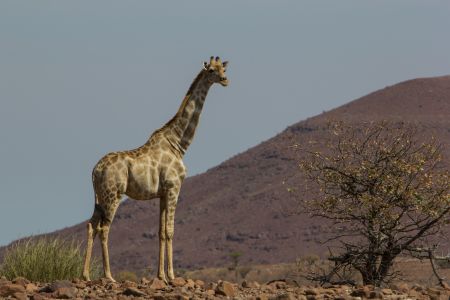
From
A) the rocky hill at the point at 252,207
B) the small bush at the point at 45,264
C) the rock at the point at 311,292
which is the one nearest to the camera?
the rock at the point at 311,292

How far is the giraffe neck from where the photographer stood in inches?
672

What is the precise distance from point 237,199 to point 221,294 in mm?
97063

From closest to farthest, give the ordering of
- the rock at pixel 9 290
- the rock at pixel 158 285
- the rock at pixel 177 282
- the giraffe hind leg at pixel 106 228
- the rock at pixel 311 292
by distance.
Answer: the rock at pixel 9 290 → the rock at pixel 311 292 → the rock at pixel 158 285 → the rock at pixel 177 282 → the giraffe hind leg at pixel 106 228

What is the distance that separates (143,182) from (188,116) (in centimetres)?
161

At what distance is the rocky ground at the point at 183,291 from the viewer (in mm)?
13375

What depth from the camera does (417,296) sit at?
1467 centimetres

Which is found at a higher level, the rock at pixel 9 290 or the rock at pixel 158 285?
the rock at pixel 9 290

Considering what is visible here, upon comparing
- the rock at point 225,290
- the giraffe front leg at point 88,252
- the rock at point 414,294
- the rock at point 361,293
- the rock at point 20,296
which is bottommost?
the rock at point 414,294

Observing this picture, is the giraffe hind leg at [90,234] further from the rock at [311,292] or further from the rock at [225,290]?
the rock at [311,292]

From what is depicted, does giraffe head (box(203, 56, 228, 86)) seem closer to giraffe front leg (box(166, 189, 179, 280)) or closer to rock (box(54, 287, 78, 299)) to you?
giraffe front leg (box(166, 189, 179, 280))

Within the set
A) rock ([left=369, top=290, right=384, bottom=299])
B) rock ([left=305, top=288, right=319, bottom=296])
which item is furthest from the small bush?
rock ([left=369, top=290, right=384, bottom=299])

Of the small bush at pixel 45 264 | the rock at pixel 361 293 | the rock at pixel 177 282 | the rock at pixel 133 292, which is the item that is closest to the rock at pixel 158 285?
the rock at pixel 177 282

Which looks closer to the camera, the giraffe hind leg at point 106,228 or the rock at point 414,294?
the rock at point 414,294

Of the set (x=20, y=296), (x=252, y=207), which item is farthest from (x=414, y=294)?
(x=252, y=207)
